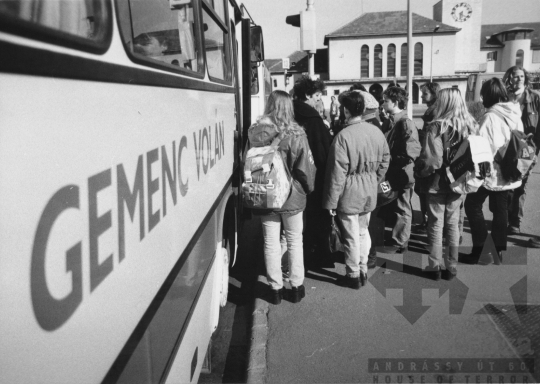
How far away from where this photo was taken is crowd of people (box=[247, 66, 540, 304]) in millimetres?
4441

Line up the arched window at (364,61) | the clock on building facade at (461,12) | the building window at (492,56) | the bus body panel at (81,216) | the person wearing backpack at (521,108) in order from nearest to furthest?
the bus body panel at (81,216), the person wearing backpack at (521,108), the arched window at (364,61), the clock on building facade at (461,12), the building window at (492,56)

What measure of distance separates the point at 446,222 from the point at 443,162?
2.07ft

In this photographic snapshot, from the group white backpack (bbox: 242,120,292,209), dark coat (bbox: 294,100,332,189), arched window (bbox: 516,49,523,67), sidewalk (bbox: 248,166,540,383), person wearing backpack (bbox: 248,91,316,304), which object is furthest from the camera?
arched window (bbox: 516,49,523,67)

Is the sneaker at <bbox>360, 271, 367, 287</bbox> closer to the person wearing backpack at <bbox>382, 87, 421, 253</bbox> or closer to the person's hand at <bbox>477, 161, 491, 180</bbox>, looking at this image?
the person wearing backpack at <bbox>382, 87, 421, 253</bbox>

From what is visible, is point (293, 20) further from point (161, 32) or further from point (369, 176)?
point (161, 32)

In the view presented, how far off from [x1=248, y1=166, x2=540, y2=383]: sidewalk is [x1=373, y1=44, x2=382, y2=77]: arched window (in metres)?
71.7

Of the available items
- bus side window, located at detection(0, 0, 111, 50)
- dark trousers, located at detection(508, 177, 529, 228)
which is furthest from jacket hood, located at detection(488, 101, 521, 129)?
bus side window, located at detection(0, 0, 111, 50)

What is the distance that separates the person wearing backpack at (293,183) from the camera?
4.26 m

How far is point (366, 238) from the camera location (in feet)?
16.3

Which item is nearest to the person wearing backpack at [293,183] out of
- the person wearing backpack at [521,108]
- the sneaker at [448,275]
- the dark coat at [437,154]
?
the dark coat at [437,154]

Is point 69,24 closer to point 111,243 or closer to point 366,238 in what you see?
point 111,243

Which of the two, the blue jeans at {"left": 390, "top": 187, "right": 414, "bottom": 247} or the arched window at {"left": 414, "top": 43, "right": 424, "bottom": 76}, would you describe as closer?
the blue jeans at {"left": 390, "top": 187, "right": 414, "bottom": 247}

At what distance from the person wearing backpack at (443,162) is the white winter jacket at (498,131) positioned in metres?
0.43

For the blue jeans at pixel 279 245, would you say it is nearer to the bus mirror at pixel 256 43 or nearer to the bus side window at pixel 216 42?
the bus side window at pixel 216 42
